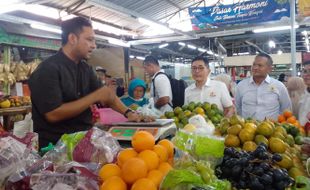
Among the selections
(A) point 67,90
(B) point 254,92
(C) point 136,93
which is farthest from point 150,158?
(C) point 136,93

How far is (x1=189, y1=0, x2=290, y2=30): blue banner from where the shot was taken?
7244 mm

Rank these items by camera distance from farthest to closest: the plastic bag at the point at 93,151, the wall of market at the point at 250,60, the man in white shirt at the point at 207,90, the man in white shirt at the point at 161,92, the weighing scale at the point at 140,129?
the wall of market at the point at 250,60
the man in white shirt at the point at 161,92
the man in white shirt at the point at 207,90
the weighing scale at the point at 140,129
the plastic bag at the point at 93,151

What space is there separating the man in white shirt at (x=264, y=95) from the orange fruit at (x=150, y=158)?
9.56 ft

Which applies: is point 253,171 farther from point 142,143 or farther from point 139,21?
point 139,21

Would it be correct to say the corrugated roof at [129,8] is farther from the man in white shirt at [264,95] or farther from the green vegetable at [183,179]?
the green vegetable at [183,179]

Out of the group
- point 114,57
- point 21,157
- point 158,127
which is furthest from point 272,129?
point 114,57

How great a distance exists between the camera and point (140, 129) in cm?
189

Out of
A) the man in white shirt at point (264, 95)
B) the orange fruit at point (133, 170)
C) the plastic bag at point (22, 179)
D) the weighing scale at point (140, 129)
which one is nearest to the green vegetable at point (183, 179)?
the orange fruit at point (133, 170)

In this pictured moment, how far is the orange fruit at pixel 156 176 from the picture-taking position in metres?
1.13

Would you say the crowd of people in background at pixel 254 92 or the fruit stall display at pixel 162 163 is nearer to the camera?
the fruit stall display at pixel 162 163

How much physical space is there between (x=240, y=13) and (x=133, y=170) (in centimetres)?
756

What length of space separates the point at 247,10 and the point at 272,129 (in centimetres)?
677

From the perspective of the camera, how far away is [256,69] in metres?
3.92

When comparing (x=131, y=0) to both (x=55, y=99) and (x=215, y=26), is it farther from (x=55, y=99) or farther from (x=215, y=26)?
(x=55, y=99)
